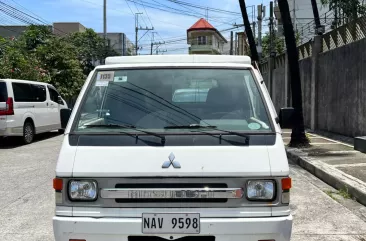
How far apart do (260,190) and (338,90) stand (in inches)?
432

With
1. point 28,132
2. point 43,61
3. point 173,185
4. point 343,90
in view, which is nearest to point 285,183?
point 173,185

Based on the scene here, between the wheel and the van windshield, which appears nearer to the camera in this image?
the van windshield

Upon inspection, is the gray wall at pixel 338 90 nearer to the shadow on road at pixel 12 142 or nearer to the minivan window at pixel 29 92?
the minivan window at pixel 29 92

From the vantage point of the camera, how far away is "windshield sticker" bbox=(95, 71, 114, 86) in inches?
158

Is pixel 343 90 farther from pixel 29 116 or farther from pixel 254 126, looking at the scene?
pixel 254 126

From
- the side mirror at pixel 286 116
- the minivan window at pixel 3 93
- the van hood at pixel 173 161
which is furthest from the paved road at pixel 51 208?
the minivan window at pixel 3 93

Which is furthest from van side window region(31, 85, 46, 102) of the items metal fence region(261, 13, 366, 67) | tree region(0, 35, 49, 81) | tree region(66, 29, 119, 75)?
tree region(66, 29, 119, 75)

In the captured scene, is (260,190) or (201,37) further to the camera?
(201,37)

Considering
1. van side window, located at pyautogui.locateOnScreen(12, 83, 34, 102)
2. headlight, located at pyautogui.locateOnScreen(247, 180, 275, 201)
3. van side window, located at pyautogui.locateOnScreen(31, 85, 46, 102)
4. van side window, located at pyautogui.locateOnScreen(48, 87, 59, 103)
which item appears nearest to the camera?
headlight, located at pyautogui.locateOnScreen(247, 180, 275, 201)

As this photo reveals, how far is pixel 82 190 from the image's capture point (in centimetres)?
321

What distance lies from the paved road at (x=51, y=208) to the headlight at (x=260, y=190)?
1786mm

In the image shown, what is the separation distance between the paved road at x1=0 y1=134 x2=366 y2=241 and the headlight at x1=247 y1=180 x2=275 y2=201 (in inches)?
70.3

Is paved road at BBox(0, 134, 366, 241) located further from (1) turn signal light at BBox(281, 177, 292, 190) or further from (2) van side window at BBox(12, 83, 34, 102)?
(2) van side window at BBox(12, 83, 34, 102)

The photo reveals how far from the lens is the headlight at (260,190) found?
3186 millimetres
